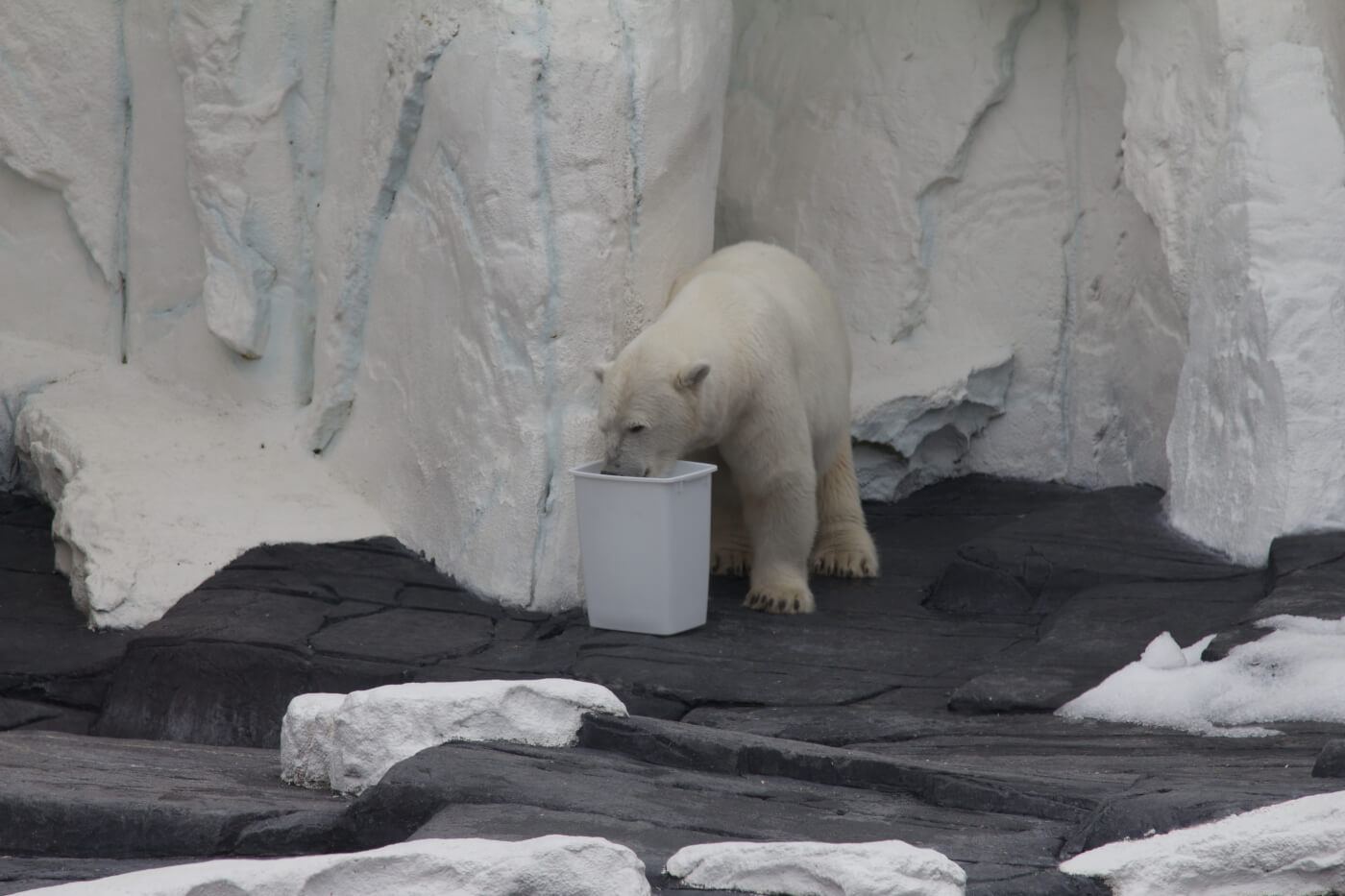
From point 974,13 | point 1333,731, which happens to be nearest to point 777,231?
point 974,13

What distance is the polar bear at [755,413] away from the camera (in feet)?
18.7

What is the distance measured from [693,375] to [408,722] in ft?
7.79

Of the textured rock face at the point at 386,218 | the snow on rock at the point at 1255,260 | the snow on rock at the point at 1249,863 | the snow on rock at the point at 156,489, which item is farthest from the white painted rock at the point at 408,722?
the snow on rock at the point at 1255,260

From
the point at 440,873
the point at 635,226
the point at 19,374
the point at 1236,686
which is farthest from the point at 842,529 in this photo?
the point at 440,873

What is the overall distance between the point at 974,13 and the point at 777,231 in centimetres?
148

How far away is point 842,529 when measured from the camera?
689 cm

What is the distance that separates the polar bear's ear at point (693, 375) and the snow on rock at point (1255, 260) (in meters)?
2.27

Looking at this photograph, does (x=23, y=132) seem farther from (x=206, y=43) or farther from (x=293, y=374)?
(x=293, y=374)

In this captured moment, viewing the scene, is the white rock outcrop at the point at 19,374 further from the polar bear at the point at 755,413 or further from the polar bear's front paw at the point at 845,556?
the polar bear's front paw at the point at 845,556

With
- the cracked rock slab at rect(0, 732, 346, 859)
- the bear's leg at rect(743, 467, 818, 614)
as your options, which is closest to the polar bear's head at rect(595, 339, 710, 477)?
the bear's leg at rect(743, 467, 818, 614)

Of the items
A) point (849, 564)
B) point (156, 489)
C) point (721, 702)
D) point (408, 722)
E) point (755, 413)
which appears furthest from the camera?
point (849, 564)

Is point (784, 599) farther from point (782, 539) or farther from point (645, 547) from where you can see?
point (645, 547)

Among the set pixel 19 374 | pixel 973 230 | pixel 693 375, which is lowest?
pixel 19 374

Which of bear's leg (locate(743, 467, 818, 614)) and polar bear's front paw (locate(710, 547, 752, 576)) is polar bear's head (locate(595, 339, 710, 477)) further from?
polar bear's front paw (locate(710, 547, 752, 576))
